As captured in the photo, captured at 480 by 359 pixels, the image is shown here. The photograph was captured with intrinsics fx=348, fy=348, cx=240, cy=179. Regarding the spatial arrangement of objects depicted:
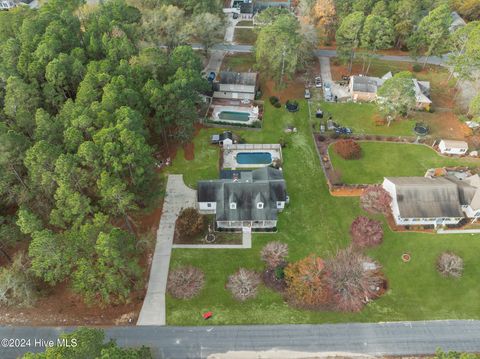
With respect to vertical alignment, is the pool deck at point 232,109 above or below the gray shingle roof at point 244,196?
above

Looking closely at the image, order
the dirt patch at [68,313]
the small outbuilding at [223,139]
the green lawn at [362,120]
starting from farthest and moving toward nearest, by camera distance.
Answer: the green lawn at [362,120] → the small outbuilding at [223,139] → the dirt patch at [68,313]

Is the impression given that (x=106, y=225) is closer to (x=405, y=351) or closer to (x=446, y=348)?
(x=405, y=351)

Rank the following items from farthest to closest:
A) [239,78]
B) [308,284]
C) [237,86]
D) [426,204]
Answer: [239,78] → [237,86] → [426,204] → [308,284]

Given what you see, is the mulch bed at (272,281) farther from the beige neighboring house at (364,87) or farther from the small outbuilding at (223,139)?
the beige neighboring house at (364,87)

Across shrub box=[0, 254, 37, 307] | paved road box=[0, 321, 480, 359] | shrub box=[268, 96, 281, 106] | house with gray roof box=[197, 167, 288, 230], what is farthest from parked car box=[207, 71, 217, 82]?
paved road box=[0, 321, 480, 359]

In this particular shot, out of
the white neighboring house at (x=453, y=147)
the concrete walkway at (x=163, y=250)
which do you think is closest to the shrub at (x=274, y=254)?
the concrete walkway at (x=163, y=250)

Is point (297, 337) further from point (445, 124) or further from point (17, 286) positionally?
point (445, 124)

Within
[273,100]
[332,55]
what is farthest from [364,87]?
[273,100]
